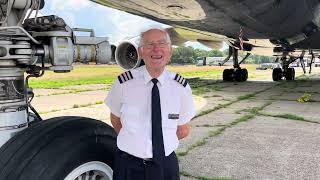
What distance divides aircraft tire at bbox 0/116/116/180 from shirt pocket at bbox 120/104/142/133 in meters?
0.26

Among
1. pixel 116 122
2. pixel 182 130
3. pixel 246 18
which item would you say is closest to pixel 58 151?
pixel 116 122

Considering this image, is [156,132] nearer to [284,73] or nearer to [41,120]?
[41,120]

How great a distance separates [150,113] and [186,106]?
250mm

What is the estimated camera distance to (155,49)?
250cm

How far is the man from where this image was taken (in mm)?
2494

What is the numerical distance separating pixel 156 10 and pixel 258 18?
2.49 metres

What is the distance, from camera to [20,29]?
2.56m

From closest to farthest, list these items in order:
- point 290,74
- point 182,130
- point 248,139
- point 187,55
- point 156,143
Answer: point 156,143
point 182,130
point 248,139
point 290,74
point 187,55

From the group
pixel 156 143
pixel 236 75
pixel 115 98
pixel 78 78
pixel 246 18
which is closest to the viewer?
pixel 156 143

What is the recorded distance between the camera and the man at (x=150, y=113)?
249 centimetres

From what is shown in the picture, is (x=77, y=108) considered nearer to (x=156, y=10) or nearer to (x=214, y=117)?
(x=214, y=117)

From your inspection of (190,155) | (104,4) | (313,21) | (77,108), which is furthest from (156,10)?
(313,21)

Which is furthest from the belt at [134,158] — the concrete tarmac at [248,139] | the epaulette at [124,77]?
the concrete tarmac at [248,139]

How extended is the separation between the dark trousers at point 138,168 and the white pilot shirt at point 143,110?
4cm
